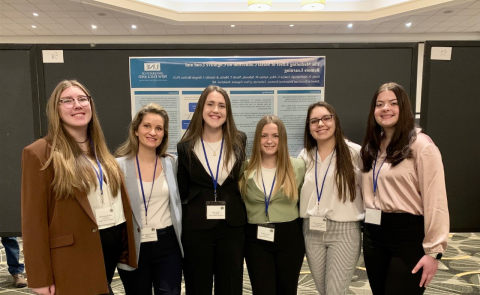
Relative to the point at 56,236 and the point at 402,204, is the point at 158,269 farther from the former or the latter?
the point at 402,204

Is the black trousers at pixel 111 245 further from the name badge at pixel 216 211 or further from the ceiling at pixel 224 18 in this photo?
the ceiling at pixel 224 18

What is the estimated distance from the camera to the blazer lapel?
149 centimetres

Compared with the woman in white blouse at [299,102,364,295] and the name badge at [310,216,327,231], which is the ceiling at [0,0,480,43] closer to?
the woman in white blouse at [299,102,364,295]

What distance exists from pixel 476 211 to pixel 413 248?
131 centimetres

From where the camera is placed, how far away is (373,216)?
5.78 ft

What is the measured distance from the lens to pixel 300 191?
1979 millimetres

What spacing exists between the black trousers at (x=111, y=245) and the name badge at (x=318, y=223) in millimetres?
1212

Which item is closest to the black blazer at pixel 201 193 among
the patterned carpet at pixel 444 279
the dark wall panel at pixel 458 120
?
the patterned carpet at pixel 444 279

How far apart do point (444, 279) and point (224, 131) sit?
3340mm

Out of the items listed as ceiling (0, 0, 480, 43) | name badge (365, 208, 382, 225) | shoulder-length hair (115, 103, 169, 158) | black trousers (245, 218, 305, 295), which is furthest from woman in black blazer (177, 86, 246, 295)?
ceiling (0, 0, 480, 43)

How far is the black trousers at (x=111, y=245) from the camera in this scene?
1.61 meters

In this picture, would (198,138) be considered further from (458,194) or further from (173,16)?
(173,16)

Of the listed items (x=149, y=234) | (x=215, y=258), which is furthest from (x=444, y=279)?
(x=149, y=234)

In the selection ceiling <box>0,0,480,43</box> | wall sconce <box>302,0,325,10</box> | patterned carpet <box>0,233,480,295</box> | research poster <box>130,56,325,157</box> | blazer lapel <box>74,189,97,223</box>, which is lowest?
patterned carpet <box>0,233,480,295</box>
